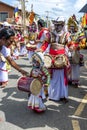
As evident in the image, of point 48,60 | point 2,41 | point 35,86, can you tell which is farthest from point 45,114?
point 2,41

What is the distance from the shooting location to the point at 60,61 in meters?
7.47

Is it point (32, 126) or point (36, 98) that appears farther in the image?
point (36, 98)

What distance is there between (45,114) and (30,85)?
78cm

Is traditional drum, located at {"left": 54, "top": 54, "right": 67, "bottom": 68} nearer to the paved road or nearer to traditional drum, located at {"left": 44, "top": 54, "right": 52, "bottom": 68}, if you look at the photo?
traditional drum, located at {"left": 44, "top": 54, "right": 52, "bottom": 68}

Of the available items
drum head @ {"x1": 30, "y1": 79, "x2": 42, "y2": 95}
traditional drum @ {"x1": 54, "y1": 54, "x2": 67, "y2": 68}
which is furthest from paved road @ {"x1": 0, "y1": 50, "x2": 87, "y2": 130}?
traditional drum @ {"x1": 54, "y1": 54, "x2": 67, "y2": 68}

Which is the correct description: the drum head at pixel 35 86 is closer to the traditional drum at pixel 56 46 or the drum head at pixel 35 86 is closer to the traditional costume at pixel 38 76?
the traditional costume at pixel 38 76

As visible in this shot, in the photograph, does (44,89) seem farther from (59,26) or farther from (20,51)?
(20,51)

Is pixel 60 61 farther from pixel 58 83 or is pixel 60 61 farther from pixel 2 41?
pixel 2 41

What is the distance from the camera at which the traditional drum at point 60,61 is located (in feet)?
24.5

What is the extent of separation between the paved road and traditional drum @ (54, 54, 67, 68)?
2.80ft

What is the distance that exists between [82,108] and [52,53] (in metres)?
1.36

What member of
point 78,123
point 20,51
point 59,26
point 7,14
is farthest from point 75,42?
point 7,14

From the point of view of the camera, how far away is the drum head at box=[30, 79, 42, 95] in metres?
6.44

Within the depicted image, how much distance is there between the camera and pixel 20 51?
67.1 ft
